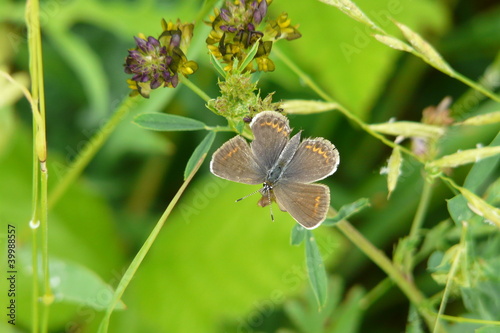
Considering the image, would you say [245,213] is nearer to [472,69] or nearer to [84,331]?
[84,331]

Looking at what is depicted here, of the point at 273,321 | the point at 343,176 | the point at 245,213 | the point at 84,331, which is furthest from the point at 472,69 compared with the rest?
the point at 84,331

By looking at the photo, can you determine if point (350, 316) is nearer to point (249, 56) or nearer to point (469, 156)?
point (469, 156)

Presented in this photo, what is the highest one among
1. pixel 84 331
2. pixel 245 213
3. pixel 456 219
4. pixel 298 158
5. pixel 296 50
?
pixel 296 50

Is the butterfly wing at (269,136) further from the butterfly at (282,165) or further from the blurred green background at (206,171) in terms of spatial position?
the blurred green background at (206,171)

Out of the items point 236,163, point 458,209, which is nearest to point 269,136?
point 236,163

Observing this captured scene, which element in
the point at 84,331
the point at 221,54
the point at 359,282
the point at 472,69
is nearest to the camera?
the point at 221,54

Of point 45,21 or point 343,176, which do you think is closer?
point 45,21

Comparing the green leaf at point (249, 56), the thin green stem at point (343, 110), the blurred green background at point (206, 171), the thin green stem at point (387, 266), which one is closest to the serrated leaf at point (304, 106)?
the thin green stem at point (343, 110)
